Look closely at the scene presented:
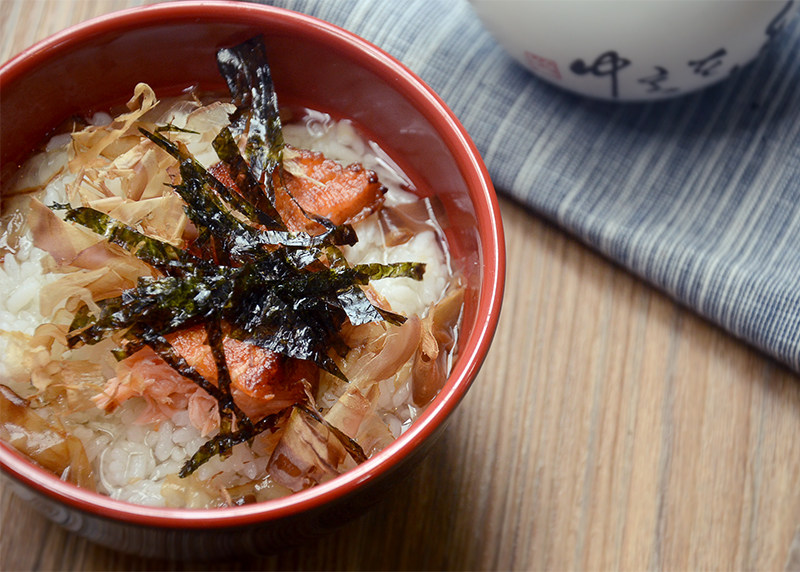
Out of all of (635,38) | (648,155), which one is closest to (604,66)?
(635,38)

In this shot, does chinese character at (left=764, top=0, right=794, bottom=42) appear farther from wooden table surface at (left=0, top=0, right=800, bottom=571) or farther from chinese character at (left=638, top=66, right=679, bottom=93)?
wooden table surface at (left=0, top=0, right=800, bottom=571)

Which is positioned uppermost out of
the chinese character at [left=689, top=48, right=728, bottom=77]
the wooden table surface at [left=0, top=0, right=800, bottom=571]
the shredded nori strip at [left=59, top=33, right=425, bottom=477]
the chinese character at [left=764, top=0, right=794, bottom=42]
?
the chinese character at [left=764, top=0, right=794, bottom=42]

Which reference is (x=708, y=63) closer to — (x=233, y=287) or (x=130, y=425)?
(x=233, y=287)

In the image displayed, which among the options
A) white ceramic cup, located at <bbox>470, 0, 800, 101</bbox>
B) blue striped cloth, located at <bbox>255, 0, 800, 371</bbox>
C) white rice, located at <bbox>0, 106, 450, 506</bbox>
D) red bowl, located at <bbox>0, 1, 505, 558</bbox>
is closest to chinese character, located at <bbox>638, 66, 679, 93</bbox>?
white ceramic cup, located at <bbox>470, 0, 800, 101</bbox>

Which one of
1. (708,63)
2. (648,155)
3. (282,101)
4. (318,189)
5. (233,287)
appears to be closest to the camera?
(233,287)

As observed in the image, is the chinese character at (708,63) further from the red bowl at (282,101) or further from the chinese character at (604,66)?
the red bowl at (282,101)

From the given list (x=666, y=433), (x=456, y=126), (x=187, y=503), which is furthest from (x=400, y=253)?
(x=666, y=433)

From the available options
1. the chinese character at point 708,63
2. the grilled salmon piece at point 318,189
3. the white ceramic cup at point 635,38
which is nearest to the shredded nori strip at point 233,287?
the grilled salmon piece at point 318,189
